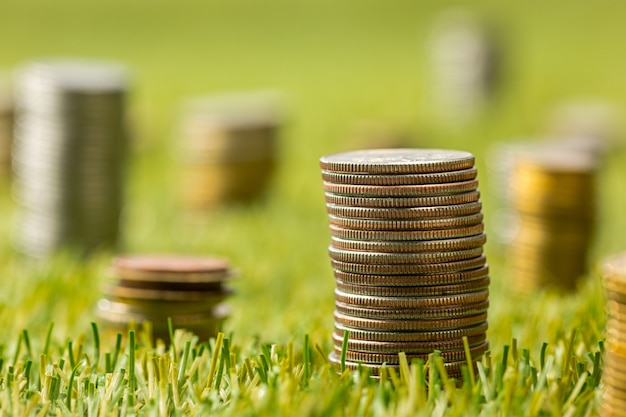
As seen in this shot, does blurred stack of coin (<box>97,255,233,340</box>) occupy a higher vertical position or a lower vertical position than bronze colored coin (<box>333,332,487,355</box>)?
lower

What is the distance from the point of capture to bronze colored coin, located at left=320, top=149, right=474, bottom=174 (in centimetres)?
430

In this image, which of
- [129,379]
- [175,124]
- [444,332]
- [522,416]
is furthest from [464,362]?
[175,124]

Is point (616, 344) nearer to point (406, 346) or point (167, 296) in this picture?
point (406, 346)

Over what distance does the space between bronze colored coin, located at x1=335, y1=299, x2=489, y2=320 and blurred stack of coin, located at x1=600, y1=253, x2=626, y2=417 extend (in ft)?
2.28

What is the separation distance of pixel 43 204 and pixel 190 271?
329 centimetres

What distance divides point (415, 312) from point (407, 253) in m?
0.21

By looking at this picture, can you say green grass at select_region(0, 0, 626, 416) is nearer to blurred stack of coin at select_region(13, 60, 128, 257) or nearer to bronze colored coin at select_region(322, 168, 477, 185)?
blurred stack of coin at select_region(13, 60, 128, 257)

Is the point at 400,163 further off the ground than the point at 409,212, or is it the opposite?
the point at 400,163

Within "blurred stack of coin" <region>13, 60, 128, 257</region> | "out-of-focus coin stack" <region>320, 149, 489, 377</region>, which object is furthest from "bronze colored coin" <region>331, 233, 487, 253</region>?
"blurred stack of coin" <region>13, 60, 128, 257</region>

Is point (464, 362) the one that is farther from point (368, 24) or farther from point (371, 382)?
point (368, 24)

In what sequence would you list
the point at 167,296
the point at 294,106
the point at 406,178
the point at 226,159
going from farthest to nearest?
1. the point at 294,106
2. the point at 226,159
3. the point at 167,296
4. the point at 406,178

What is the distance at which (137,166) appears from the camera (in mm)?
16906

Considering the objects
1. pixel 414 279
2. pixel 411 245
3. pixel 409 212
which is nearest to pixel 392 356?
pixel 414 279

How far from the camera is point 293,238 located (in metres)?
9.46
